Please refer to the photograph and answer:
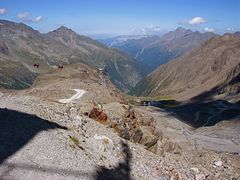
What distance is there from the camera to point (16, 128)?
26969mm

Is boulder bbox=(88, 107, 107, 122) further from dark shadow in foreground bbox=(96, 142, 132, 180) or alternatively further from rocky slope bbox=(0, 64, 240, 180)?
dark shadow in foreground bbox=(96, 142, 132, 180)

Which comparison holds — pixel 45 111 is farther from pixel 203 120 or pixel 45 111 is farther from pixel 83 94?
pixel 203 120

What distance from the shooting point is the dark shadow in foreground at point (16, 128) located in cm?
2364

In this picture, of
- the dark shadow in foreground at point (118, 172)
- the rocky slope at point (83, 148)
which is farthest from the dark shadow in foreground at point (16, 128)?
the dark shadow in foreground at point (118, 172)

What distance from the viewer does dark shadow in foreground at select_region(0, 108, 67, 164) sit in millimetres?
23641

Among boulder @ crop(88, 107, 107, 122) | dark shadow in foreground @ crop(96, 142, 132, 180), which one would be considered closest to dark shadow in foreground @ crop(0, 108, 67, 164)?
dark shadow in foreground @ crop(96, 142, 132, 180)

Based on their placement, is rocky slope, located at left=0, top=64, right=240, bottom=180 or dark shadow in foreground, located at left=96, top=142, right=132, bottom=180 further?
dark shadow in foreground, located at left=96, top=142, right=132, bottom=180

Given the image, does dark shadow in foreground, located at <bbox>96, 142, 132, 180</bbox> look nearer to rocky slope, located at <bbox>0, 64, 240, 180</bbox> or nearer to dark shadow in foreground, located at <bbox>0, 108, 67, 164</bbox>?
rocky slope, located at <bbox>0, 64, 240, 180</bbox>

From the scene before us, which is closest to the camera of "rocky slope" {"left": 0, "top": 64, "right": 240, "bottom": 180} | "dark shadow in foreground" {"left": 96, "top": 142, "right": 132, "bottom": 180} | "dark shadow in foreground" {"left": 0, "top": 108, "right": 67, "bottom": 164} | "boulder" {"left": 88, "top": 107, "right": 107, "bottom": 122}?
Answer: "rocky slope" {"left": 0, "top": 64, "right": 240, "bottom": 180}

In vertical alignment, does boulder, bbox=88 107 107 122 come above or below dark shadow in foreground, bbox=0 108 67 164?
below

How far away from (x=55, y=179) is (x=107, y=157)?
7.60 m

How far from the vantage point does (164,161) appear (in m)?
34.2

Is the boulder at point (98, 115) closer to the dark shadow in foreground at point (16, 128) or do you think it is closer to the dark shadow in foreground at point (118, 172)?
the dark shadow in foreground at point (16, 128)

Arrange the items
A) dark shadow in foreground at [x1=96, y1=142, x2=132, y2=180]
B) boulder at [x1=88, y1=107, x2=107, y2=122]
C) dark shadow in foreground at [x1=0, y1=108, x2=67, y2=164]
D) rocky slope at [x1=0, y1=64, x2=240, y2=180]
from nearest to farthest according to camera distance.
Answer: rocky slope at [x1=0, y1=64, x2=240, y2=180]
dark shadow in foreground at [x1=0, y1=108, x2=67, y2=164]
dark shadow in foreground at [x1=96, y1=142, x2=132, y2=180]
boulder at [x1=88, y1=107, x2=107, y2=122]
